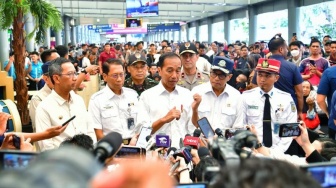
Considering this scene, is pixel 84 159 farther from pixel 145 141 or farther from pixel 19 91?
pixel 19 91

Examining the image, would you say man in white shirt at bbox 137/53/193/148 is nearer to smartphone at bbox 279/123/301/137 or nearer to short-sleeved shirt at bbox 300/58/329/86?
smartphone at bbox 279/123/301/137

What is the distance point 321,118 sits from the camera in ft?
20.4

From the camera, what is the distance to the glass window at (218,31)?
90.1ft

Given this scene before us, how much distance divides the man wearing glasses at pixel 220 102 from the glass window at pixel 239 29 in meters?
19.5

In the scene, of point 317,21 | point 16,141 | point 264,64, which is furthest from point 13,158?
point 317,21

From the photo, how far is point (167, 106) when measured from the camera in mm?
3684

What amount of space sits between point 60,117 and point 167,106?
91cm

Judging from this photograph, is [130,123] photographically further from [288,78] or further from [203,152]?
[288,78]

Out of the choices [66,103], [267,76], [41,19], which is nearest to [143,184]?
[66,103]

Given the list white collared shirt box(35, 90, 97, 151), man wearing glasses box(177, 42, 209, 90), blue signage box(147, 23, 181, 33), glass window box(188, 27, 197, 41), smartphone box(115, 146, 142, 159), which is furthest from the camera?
glass window box(188, 27, 197, 41)

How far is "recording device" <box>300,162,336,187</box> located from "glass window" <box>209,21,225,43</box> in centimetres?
2609

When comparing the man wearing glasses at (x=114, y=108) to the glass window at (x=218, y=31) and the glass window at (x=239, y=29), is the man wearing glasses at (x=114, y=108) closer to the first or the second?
the glass window at (x=239, y=29)

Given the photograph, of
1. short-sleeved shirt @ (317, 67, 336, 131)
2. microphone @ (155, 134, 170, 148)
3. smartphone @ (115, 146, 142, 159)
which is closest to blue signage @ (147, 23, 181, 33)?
short-sleeved shirt @ (317, 67, 336, 131)

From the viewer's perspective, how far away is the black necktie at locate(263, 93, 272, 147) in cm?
344
